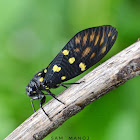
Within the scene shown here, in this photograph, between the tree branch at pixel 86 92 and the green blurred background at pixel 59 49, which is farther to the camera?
the green blurred background at pixel 59 49

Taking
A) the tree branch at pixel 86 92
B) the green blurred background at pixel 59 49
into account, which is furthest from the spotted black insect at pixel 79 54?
the green blurred background at pixel 59 49

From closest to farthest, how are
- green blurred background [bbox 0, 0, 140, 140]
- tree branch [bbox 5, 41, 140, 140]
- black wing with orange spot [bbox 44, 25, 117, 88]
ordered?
tree branch [bbox 5, 41, 140, 140] < black wing with orange spot [bbox 44, 25, 117, 88] < green blurred background [bbox 0, 0, 140, 140]

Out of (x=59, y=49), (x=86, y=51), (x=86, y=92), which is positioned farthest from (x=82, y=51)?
(x=59, y=49)

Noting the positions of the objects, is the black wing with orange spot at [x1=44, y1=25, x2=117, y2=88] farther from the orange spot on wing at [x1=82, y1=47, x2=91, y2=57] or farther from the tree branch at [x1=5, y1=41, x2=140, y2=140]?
the tree branch at [x1=5, y1=41, x2=140, y2=140]

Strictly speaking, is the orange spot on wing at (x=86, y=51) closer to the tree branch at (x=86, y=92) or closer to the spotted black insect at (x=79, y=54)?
the spotted black insect at (x=79, y=54)

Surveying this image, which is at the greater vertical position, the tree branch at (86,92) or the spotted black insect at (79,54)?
the spotted black insect at (79,54)

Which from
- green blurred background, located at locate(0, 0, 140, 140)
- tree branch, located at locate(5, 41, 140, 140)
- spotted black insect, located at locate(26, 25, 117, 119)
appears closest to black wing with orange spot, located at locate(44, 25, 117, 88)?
spotted black insect, located at locate(26, 25, 117, 119)

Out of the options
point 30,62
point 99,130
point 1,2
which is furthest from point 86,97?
point 1,2

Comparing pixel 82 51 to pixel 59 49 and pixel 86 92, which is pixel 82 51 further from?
pixel 59 49
